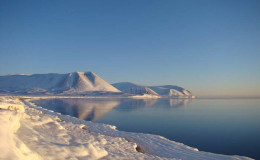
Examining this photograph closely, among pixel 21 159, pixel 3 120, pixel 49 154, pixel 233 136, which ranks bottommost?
pixel 233 136

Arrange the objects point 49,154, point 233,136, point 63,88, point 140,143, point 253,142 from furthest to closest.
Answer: point 63,88 < point 233,136 < point 253,142 < point 140,143 < point 49,154

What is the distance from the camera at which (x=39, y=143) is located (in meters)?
6.01

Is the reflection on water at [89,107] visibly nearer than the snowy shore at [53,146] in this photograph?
No

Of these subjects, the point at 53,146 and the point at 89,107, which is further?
the point at 89,107

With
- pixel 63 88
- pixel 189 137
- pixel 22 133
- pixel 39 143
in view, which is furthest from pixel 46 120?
pixel 63 88

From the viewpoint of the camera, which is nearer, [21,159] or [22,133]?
[21,159]

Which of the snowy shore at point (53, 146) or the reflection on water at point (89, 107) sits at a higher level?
the snowy shore at point (53, 146)

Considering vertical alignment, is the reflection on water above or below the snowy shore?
below

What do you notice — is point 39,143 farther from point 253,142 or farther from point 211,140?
point 253,142

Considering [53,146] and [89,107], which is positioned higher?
[53,146]

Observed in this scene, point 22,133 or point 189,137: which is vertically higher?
point 22,133

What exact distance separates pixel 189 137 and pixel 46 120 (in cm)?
Result: 1055

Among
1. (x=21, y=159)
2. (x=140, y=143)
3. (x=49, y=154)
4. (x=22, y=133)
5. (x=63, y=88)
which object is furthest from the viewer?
(x=63, y=88)

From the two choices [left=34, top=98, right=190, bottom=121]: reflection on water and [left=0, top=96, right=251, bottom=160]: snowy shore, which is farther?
[left=34, top=98, right=190, bottom=121]: reflection on water
